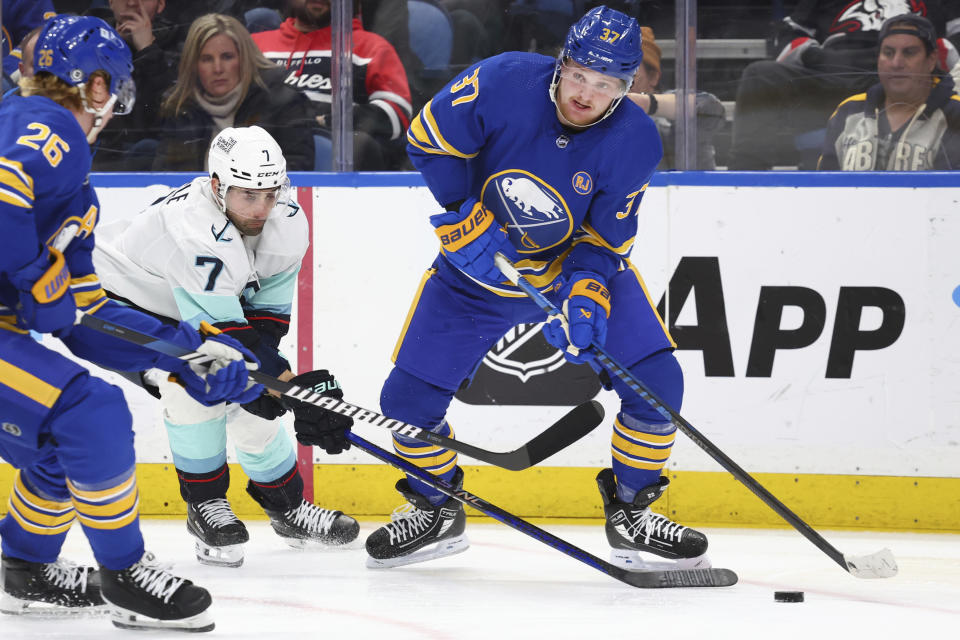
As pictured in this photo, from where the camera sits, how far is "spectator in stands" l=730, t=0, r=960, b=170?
3588 millimetres

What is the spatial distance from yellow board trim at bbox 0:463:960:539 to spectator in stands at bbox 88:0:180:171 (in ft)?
3.28

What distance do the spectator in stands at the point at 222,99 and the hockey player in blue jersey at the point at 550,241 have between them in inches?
40.3

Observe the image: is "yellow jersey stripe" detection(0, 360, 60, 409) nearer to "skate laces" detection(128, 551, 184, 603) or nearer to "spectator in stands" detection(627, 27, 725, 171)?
"skate laces" detection(128, 551, 184, 603)

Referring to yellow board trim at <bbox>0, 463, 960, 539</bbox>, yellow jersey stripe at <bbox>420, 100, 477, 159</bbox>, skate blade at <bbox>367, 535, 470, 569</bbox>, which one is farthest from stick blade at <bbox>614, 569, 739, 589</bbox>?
A: yellow jersey stripe at <bbox>420, 100, 477, 159</bbox>

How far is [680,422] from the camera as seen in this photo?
105 inches

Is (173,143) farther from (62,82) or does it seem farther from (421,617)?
(421,617)

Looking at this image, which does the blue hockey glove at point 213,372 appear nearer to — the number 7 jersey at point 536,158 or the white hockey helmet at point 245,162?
the white hockey helmet at point 245,162

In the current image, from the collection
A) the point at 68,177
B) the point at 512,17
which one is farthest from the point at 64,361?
the point at 512,17

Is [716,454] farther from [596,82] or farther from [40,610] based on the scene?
[40,610]

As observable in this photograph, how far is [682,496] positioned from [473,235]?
1285 millimetres

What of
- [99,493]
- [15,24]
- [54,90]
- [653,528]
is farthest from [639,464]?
[15,24]

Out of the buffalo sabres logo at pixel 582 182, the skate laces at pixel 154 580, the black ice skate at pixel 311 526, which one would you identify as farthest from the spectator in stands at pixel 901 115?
the skate laces at pixel 154 580

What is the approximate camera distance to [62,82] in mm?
2139

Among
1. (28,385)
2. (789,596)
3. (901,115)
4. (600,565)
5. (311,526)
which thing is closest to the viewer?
(28,385)
